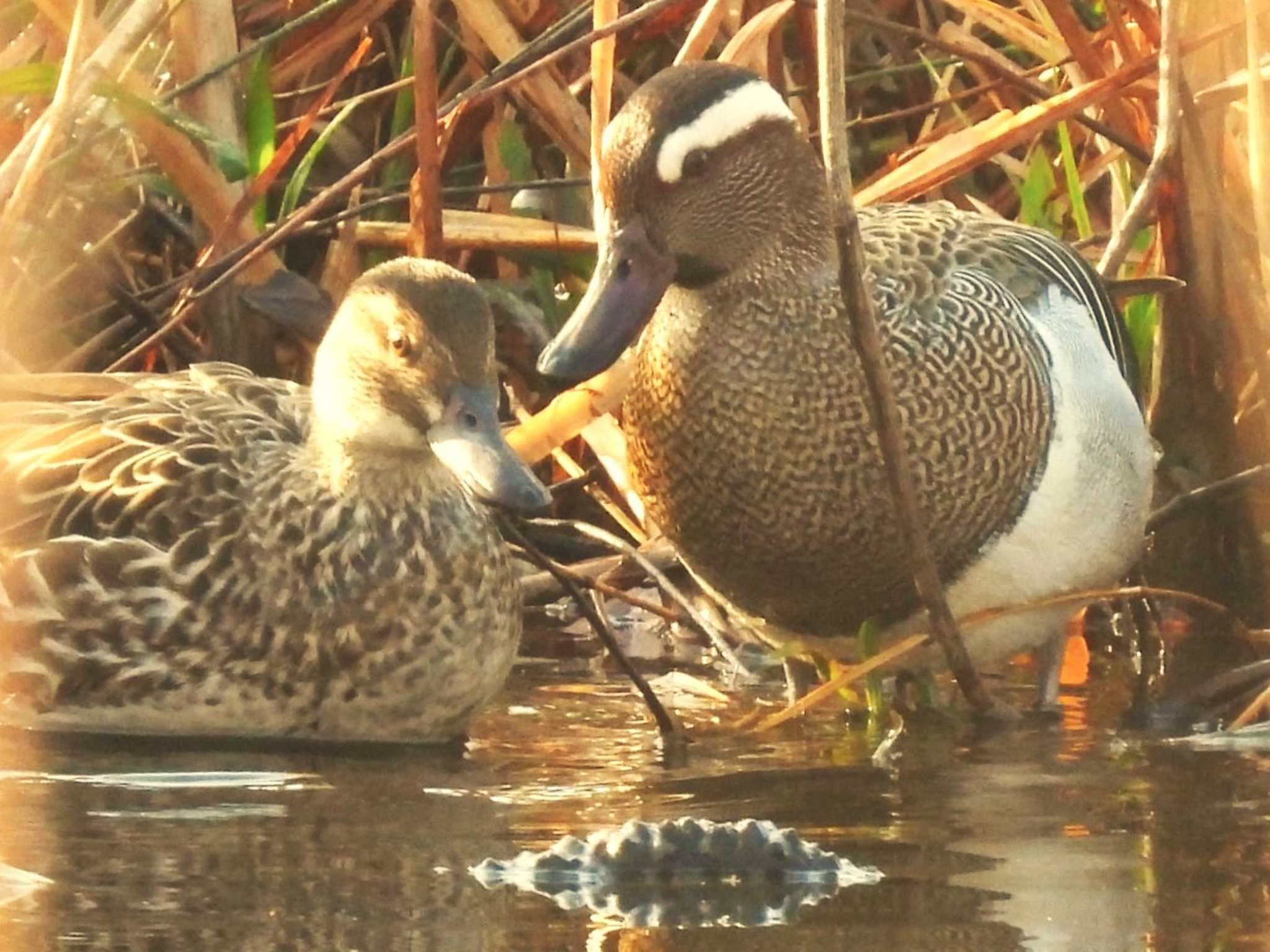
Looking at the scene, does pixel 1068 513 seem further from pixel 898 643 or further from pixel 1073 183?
pixel 1073 183

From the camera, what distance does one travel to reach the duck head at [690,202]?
3.94m

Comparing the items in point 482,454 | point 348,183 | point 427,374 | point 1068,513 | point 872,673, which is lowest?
point 872,673

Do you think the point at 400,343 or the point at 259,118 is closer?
the point at 400,343

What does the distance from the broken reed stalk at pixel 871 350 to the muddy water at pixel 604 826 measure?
7.1 inches

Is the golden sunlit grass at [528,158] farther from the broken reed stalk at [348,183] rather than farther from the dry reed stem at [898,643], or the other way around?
the dry reed stem at [898,643]

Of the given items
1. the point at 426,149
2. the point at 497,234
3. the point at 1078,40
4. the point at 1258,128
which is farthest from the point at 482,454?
the point at 1078,40

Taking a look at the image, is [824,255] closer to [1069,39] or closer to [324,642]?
[1069,39]

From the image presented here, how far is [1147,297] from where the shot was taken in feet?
16.3

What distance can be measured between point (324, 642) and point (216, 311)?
1.26 meters

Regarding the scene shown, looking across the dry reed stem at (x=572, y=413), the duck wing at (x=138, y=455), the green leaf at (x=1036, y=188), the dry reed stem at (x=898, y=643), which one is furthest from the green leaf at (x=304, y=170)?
the dry reed stem at (x=898, y=643)

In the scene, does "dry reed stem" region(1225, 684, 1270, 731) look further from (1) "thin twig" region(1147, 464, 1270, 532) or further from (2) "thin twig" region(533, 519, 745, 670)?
(2) "thin twig" region(533, 519, 745, 670)

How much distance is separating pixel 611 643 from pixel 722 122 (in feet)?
2.68

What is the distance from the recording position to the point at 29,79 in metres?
4.40

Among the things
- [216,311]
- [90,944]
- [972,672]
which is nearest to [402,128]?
[216,311]
